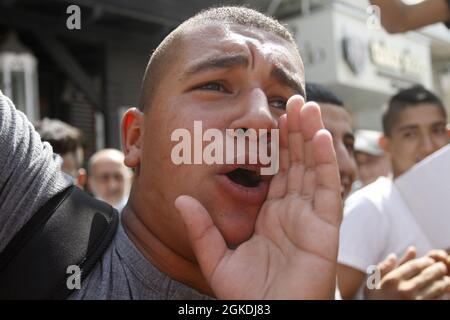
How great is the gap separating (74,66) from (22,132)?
664 centimetres

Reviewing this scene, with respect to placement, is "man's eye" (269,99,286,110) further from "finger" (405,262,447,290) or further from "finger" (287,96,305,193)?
"finger" (405,262,447,290)

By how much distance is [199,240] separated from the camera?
1390 millimetres

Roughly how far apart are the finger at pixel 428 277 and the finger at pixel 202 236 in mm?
900

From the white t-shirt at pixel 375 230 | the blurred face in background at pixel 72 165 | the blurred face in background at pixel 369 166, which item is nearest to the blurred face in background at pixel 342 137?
the white t-shirt at pixel 375 230

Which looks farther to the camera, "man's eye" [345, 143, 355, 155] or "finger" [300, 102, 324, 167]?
"man's eye" [345, 143, 355, 155]

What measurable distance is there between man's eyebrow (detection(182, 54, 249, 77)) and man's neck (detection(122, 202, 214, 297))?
47 centimetres

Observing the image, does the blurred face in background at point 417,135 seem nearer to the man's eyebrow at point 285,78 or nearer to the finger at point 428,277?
the finger at point 428,277

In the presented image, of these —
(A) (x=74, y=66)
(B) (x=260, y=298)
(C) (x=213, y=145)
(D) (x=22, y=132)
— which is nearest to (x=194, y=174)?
(C) (x=213, y=145)

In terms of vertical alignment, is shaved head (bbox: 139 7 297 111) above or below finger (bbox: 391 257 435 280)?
above

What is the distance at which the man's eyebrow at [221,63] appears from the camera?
1.58 m

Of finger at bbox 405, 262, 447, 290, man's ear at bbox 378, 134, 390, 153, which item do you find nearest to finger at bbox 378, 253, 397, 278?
finger at bbox 405, 262, 447, 290

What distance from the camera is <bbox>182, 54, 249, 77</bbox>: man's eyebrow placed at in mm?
1575

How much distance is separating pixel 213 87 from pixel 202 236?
0.44 metres

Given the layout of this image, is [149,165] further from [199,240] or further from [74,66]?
[74,66]
